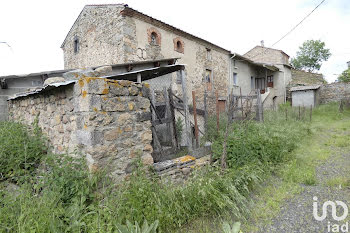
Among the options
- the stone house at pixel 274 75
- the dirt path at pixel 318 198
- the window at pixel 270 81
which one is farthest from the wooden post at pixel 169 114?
the window at pixel 270 81

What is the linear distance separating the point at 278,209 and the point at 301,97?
1570 cm

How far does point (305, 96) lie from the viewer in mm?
15531

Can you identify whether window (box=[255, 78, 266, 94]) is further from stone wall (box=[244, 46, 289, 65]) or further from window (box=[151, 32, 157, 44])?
window (box=[151, 32, 157, 44])

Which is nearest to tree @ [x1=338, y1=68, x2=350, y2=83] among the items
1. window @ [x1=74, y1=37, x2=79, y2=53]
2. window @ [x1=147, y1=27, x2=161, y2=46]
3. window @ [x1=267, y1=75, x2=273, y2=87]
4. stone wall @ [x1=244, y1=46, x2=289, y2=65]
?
stone wall @ [x1=244, y1=46, x2=289, y2=65]

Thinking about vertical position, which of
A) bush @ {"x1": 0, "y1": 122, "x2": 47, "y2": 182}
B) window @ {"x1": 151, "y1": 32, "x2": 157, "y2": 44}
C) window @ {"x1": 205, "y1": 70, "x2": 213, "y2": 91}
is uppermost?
window @ {"x1": 151, "y1": 32, "x2": 157, "y2": 44}

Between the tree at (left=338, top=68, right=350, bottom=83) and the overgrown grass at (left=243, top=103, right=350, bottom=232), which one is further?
the tree at (left=338, top=68, right=350, bottom=83)

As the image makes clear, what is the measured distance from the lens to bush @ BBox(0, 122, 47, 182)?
2891 mm

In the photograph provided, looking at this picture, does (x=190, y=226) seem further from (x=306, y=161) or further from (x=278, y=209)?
(x=306, y=161)

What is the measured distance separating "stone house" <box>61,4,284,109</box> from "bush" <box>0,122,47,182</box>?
186 inches

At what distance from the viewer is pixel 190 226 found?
108 inches

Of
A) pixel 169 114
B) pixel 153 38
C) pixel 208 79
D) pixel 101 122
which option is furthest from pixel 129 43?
pixel 101 122

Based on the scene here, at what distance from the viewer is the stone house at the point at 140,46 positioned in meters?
8.40

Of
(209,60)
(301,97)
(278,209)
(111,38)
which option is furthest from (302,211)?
(301,97)

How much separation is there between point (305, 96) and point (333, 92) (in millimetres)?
2929
